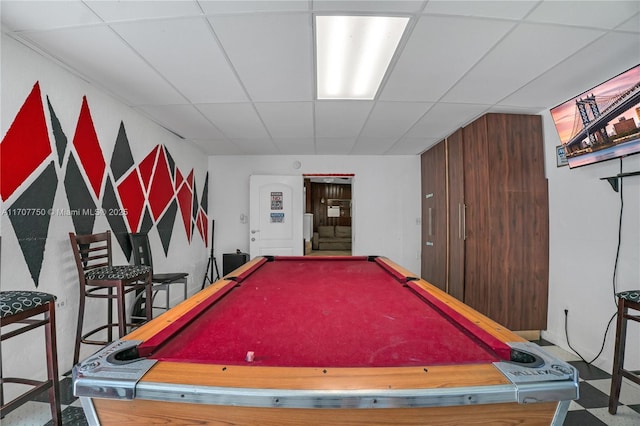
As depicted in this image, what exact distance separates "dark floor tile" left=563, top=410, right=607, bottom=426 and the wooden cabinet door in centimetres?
242

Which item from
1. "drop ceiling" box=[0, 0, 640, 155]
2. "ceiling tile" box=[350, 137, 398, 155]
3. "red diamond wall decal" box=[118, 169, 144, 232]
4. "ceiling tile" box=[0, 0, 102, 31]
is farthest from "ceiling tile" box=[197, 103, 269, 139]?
"ceiling tile" box=[350, 137, 398, 155]

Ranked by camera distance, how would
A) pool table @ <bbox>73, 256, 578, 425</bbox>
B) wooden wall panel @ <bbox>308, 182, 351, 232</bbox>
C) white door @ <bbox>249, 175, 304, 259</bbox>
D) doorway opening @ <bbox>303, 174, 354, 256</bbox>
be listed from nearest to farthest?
1. pool table @ <bbox>73, 256, 578, 425</bbox>
2. white door @ <bbox>249, 175, 304, 259</bbox>
3. doorway opening @ <bbox>303, 174, 354, 256</bbox>
4. wooden wall panel @ <bbox>308, 182, 351, 232</bbox>

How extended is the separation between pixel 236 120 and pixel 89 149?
1.48 meters

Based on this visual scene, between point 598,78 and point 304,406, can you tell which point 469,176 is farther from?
point 304,406

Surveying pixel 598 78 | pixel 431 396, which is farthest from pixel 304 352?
pixel 598 78

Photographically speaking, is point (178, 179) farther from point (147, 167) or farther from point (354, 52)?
point (354, 52)

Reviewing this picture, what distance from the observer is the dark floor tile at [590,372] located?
2279 millimetres

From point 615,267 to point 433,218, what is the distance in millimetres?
2499

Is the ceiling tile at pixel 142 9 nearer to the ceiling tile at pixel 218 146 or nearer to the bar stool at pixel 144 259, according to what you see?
the bar stool at pixel 144 259

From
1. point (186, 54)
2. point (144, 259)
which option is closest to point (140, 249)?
point (144, 259)

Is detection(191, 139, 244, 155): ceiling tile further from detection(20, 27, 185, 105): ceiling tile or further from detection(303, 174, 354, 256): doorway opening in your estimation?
detection(303, 174, 354, 256): doorway opening

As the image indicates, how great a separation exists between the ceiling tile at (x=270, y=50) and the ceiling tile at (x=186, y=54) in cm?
10

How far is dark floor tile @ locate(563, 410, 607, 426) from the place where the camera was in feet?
5.65

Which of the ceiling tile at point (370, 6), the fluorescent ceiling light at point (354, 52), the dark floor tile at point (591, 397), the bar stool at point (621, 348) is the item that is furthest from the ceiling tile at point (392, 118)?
the dark floor tile at point (591, 397)
